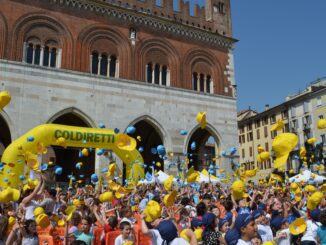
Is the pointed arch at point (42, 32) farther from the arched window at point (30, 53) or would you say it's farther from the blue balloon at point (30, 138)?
the blue balloon at point (30, 138)

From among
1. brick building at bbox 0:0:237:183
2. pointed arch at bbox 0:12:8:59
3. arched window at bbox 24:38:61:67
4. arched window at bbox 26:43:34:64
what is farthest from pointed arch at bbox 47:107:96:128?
pointed arch at bbox 0:12:8:59

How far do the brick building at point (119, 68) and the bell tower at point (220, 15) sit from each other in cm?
8

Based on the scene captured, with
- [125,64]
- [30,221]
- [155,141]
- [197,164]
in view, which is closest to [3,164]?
[30,221]

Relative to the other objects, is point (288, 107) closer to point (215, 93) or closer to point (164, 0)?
point (215, 93)

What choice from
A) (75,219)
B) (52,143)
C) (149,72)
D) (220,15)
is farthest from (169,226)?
(220,15)

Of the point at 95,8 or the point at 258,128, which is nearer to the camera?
the point at 95,8

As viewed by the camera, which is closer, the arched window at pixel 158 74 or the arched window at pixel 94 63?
the arched window at pixel 94 63

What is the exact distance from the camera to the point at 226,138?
79.7 ft

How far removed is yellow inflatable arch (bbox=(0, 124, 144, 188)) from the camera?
1396cm

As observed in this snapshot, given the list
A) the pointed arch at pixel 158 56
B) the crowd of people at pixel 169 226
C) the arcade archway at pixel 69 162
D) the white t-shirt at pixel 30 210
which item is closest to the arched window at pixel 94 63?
the pointed arch at pixel 158 56

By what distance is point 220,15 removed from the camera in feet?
86.4

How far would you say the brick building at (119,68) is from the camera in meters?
18.7

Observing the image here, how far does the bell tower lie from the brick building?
8 cm

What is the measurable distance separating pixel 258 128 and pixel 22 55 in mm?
37362
